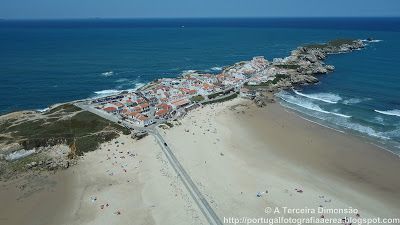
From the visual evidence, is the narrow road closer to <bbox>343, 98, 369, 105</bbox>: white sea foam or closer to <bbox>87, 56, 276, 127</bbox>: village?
<bbox>87, 56, 276, 127</bbox>: village

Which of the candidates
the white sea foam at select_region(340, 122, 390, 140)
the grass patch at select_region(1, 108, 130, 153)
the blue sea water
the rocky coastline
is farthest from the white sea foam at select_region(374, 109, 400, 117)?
the grass patch at select_region(1, 108, 130, 153)

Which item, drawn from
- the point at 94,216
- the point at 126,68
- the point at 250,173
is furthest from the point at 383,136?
the point at 126,68

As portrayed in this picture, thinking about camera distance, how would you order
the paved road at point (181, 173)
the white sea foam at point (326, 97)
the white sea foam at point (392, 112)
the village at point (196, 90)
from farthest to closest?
the white sea foam at point (326, 97), the white sea foam at point (392, 112), the village at point (196, 90), the paved road at point (181, 173)

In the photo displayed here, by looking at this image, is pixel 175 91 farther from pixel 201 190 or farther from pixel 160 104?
pixel 201 190

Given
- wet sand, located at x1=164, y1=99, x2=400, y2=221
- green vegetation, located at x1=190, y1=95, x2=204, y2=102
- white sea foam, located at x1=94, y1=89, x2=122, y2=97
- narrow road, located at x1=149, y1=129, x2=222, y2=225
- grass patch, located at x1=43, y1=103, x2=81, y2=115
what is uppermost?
green vegetation, located at x1=190, y1=95, x2=204, y2=102

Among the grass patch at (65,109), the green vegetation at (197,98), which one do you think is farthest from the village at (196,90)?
the grass patch at (65,109)

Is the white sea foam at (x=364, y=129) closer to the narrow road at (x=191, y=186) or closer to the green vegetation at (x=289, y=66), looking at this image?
the narrow road at (x=191, y=186)

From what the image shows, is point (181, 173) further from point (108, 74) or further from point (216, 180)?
point (108, 74)
